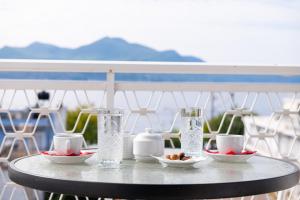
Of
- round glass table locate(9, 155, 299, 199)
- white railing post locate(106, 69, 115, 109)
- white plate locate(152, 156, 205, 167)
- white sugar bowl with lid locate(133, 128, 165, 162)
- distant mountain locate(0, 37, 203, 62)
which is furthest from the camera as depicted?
distant mountain locate(0, 37, 203, 62)

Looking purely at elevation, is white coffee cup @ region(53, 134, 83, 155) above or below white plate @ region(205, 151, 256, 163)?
above

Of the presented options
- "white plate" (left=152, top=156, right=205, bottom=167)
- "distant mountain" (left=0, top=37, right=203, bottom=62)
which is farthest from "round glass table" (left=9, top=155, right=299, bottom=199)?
"distant mountain" (left=0, top=37, right=203, bottom=62)

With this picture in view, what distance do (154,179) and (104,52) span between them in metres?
16.4

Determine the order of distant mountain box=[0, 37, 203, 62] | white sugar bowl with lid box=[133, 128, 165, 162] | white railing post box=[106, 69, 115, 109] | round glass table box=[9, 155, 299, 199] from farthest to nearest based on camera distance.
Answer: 1. distant mountain box=[0, 37, 203, 62]
2. white railing post box=[106, 69, 115, 109]
3. white sugar bowl with lid box=[133, 128, 165, 162]
4. round glass table box=[9, 155, 299, 199]

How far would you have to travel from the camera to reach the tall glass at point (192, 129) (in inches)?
68.4

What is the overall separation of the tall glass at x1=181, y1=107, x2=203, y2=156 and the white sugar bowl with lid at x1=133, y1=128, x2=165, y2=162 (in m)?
0.11

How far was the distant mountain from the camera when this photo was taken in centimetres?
1739

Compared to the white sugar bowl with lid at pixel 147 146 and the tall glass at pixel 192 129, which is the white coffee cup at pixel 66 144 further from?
the tall glass at pixel 192 129

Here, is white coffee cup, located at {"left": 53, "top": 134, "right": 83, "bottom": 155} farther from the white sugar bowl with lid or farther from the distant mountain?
the distant mountain

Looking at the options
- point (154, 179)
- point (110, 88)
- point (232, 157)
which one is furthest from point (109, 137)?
point (110, 88)

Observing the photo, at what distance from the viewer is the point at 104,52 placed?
57.6ft

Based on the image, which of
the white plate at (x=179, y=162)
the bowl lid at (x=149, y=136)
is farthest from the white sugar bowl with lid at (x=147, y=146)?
the white plate at (x=179, y=162)

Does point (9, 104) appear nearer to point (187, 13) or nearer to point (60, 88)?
point (60, 88)

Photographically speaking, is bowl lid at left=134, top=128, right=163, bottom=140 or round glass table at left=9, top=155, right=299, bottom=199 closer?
round glass table at left=9, top=155, right=299, bottom=199
